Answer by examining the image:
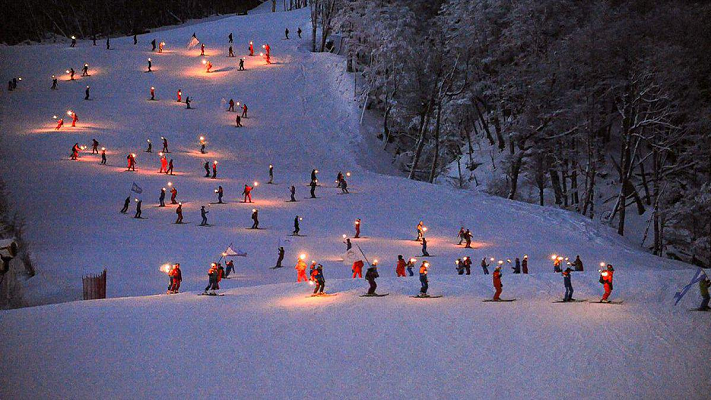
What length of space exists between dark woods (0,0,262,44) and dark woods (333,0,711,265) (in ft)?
157

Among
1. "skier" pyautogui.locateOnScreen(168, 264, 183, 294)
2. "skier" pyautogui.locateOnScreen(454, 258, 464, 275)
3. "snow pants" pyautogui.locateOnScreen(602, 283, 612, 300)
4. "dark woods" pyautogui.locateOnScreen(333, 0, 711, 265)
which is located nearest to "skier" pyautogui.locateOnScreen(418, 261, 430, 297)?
"snow pants" pyautogui.locateOnScreen(602, 283, 612, 300)

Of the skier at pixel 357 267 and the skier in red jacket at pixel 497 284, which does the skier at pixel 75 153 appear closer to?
the skier at pixel 357 267

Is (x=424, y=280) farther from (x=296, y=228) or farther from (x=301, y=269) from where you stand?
(x=296, y=228)

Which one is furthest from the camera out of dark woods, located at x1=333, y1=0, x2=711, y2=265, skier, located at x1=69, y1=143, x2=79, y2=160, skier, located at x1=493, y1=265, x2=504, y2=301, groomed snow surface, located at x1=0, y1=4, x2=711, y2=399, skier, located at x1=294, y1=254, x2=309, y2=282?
skier, located at x1=69, y1=143, x2=79, y2=160

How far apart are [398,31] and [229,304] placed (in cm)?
4393

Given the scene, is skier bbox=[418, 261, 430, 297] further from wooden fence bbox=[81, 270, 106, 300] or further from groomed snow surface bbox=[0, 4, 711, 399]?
wooden fence bbox=[81, 270, 106, 300]

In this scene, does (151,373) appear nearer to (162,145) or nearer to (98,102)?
(162,145)

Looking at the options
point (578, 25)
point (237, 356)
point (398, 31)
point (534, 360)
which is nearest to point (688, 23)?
point (578, 25)

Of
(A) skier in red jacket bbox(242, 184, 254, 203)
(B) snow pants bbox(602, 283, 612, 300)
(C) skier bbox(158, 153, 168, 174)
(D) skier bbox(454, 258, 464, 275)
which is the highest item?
(C) skier bbox(158, 153, 168, 174)

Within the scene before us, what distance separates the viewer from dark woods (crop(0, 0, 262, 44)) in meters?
89.7

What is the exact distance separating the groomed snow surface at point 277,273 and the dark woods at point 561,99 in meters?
6.31

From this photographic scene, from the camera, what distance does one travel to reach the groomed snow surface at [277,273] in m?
13.7

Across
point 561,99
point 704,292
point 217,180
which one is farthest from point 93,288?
point 561,99

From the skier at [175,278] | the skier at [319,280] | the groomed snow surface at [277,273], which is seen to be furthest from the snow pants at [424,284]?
the skier at [175,278]
